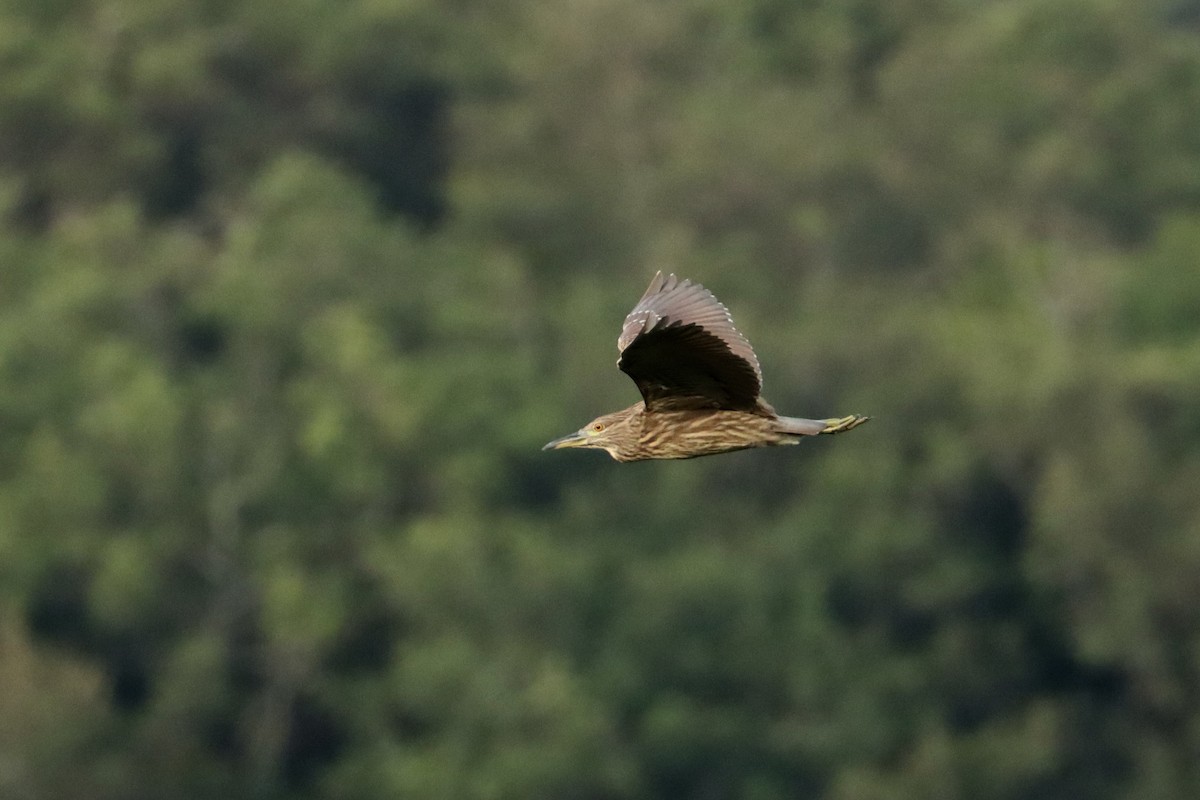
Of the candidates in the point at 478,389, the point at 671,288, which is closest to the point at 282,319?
the point at 478,389

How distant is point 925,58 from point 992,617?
1094 centimetres

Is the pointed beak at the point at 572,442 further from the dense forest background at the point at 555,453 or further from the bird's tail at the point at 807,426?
the dense forest background at the point at 555,453

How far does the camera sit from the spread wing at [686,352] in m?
10.2

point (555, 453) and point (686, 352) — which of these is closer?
point (686, 352)

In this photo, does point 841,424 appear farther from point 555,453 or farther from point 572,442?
point 555,453

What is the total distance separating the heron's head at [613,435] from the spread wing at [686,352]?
0.17 metres

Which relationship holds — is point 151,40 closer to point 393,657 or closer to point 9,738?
point 393,657

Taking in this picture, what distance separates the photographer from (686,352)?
34.1 feet

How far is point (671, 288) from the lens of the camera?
10711 mm

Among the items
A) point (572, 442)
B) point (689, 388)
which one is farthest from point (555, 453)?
point (689, 388)

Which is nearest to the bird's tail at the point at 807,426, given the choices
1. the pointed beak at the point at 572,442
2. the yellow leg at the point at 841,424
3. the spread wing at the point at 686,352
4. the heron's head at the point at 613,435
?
the yellow leg at the point at 841,424

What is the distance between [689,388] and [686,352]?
0.43 metres

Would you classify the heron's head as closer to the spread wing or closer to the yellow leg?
the spread wing

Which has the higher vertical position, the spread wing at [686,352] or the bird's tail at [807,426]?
the spread wing at [686,352]
